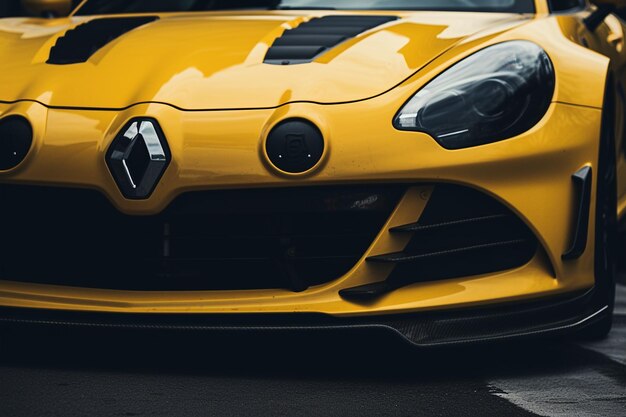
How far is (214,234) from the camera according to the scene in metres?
3.36

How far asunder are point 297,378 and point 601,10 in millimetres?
1844

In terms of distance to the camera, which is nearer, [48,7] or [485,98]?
[485,98]

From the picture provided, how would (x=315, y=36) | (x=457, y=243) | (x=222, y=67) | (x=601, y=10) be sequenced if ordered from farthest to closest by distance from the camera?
1. (x=601, y=10)
2. (x=315, y=36)
3. (x=222, y=67)
4. (x=457, y=243)

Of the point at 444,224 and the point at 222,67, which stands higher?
the point at 222,67

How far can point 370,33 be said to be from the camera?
12.4ft

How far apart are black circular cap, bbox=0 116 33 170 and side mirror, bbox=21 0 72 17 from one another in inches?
64.9

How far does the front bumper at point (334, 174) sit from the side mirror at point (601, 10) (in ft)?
3.25

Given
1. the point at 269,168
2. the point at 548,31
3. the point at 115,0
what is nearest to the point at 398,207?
the point at 269,168

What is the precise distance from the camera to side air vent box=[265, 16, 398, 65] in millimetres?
3596

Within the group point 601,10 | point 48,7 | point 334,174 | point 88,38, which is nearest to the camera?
point 334,174

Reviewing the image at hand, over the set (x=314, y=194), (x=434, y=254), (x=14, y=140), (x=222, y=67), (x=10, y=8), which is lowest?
(x=10, y=8)

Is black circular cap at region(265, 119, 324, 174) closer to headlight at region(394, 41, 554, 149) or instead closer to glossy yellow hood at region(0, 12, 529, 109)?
glossy yellow hood at region(0, 12, 529, 109)

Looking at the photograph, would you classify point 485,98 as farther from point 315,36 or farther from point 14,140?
point 14,140

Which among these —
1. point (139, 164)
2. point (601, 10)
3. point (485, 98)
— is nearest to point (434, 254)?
point (485, 98)
